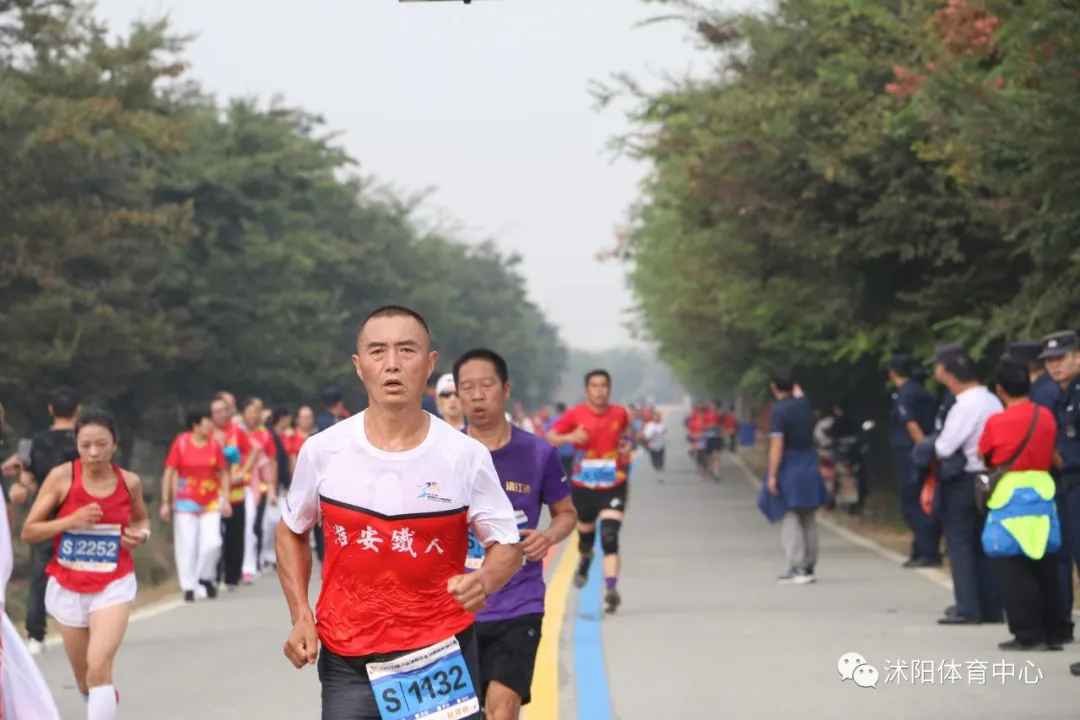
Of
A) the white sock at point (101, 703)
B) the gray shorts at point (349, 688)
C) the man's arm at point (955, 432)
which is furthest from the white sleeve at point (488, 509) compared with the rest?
the man's arm at point (955, 432)

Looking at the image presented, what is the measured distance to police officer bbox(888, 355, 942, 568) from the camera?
1822cm

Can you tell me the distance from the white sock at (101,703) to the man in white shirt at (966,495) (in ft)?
23.1

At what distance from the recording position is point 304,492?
231 inches

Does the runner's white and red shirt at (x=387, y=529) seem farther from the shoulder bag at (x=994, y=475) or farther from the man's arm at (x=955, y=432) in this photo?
the man's arm at (x=955, y=432)

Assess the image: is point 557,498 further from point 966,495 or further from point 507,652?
point 966,495

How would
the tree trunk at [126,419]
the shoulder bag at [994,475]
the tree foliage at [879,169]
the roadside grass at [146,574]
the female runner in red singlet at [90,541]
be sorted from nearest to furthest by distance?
the female runner in red singlet at [90,541] < the shoulder bag at [994,475] < the tree foliage at [879,169] < the roadside grass at [146,574] < the tree trunk at [126,419]

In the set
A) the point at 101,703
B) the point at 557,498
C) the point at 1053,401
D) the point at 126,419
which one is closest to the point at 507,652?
the point at 557,498

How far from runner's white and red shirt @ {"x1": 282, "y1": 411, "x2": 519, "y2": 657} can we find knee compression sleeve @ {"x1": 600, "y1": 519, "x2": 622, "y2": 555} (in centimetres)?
969

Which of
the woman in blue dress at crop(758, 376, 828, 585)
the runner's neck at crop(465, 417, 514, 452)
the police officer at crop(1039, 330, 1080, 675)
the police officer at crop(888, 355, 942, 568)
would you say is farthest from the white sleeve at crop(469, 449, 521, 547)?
the police officer at crop(888, 355, 942, 568)

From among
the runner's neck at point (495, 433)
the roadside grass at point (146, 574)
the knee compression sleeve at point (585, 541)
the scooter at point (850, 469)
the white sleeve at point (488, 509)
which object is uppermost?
the runner's neck at point (495, 433)

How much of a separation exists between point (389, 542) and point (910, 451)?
1526cm

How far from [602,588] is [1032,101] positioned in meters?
6.18

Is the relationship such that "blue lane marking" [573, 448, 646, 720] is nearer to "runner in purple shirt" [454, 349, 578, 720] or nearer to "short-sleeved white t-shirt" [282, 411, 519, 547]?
"runner in purple shirt" [454, 349, 578, 720]

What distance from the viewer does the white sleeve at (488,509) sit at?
19.4ft
